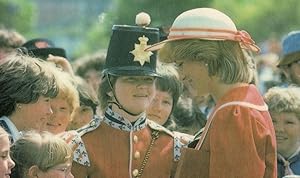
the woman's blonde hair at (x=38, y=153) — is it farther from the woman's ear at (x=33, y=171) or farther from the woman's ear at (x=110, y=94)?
the woman's ear at (x=110, y=94)

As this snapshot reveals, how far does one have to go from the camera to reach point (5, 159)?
6.94 meters

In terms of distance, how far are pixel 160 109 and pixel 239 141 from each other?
7.72 feet

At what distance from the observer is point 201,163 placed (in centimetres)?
693

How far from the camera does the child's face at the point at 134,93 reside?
7.51 m

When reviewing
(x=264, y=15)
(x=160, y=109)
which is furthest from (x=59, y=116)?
(x=264, y=15)

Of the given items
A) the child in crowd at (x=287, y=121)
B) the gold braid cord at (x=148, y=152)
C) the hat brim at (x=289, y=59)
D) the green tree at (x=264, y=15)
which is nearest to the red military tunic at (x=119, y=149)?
the gold braid cord at (x=148, y=152)

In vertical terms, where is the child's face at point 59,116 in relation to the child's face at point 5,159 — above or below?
below

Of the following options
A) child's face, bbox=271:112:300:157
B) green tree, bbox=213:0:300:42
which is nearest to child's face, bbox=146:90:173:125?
child's face, bbox=271:112:300:157

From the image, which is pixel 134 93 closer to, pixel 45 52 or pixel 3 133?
pixel 3 133

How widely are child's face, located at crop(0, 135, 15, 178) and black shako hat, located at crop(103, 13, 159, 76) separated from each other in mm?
874

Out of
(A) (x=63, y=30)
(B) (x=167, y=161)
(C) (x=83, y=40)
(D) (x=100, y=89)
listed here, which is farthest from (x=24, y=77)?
(A) (x=63, y=30)

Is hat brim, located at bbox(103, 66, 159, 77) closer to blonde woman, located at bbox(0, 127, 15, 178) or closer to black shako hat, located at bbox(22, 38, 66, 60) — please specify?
blonde woman, located at bbox(0, 127, 15, 178)

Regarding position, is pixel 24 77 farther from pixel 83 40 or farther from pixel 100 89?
pixel 83 40

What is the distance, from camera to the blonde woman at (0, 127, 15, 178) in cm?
689
